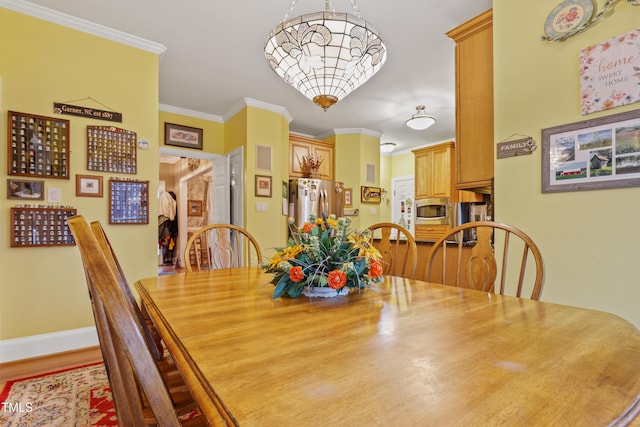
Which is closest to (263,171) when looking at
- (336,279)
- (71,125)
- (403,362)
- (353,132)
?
(353,132)

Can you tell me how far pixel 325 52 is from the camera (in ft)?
4.97

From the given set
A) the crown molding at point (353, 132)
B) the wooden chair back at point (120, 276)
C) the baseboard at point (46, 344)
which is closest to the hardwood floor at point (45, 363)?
the baseboard at point (46, 344)

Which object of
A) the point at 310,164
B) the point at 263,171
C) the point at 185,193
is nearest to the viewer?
the point at 263,171

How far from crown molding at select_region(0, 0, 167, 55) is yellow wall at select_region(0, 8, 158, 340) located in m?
0.04

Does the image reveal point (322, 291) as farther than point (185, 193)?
No

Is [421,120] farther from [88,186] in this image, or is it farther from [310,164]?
[88,186]

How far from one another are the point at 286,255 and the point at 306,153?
4.08m

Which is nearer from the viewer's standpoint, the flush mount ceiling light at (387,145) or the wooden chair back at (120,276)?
the wooden chair back at (120,276)

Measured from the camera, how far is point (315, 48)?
59.1 inches

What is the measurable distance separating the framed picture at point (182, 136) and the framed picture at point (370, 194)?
265 cm

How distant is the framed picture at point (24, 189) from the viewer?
222 cm

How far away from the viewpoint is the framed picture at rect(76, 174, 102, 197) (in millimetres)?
2449

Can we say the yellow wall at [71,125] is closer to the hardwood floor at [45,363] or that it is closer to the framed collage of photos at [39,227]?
the framed collage of photos at [39,227]

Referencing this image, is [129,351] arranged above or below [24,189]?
below
